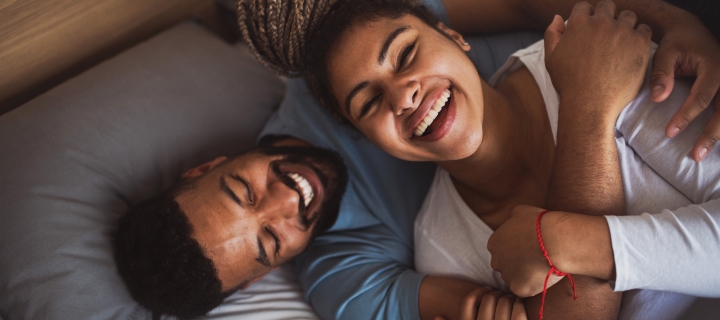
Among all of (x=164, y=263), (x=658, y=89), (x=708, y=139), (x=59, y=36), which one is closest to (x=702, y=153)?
(x=708, y=139)

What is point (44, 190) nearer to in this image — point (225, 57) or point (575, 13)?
point (225, 57)

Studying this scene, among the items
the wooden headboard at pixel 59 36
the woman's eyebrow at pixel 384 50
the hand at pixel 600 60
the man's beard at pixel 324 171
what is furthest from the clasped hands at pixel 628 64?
the wooden headboard at pixel 59 36

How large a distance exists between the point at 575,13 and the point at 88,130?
4.37 ft

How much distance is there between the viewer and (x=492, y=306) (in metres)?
1.16

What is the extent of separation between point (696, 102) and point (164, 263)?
49.2 inches

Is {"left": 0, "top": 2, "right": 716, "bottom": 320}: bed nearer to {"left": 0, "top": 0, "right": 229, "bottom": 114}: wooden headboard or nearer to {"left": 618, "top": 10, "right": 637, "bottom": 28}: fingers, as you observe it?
{"left": 0, "top": 0, "right": 229, "bottom": 114}: wooden headboard

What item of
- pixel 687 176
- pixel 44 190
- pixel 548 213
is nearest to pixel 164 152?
pixel 44 190

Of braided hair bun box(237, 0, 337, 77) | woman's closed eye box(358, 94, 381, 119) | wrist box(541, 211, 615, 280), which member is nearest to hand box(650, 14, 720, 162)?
wrist box(541, 211, 615, 280)

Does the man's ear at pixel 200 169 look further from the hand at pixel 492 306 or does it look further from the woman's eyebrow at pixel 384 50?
the hand at pixel 492 306

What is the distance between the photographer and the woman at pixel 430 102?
3.74 ft

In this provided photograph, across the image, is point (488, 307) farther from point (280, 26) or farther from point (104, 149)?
point (104, 149)

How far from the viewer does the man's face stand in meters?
1.32

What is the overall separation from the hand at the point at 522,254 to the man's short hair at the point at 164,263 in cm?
72

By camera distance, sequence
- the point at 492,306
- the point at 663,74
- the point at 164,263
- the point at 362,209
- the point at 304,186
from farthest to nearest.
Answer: the point at 362,209 < the point at 304,186 < the point at 164,263 < the point at 492,306 < the point at 663,74
